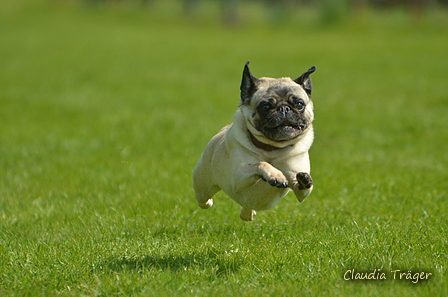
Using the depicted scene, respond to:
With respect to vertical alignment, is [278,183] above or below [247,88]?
below

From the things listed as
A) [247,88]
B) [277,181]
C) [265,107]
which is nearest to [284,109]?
[265,107]

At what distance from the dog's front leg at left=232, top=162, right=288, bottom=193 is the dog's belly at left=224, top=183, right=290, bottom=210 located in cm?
11

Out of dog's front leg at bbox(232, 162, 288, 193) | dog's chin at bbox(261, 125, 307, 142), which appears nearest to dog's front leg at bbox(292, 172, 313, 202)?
dog's front leg at bbox(232, 162, 288, 193)

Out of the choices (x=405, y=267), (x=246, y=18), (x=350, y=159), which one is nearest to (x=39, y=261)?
(x=405, y=267)

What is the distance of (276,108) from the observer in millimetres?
5148

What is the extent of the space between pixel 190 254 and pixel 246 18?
35524 millimetres

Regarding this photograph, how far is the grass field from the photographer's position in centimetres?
514

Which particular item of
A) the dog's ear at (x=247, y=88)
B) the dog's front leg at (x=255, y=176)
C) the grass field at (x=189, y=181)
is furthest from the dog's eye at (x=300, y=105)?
the grass field at (x=189, y=181)

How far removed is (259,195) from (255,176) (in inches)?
12.8

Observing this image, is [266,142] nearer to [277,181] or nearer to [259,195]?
[259,195]

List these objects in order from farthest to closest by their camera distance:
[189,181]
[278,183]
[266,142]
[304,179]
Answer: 1. [189,181]
2. [266,142]
3. [304,179]
4. [278,183]

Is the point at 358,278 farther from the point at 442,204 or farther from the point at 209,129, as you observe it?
the point at 209,129

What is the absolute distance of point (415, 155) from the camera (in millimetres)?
10734

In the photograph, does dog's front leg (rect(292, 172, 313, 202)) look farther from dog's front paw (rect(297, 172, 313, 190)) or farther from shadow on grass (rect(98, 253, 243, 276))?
shadow on grass (rect(98, 253, 243, 276))
